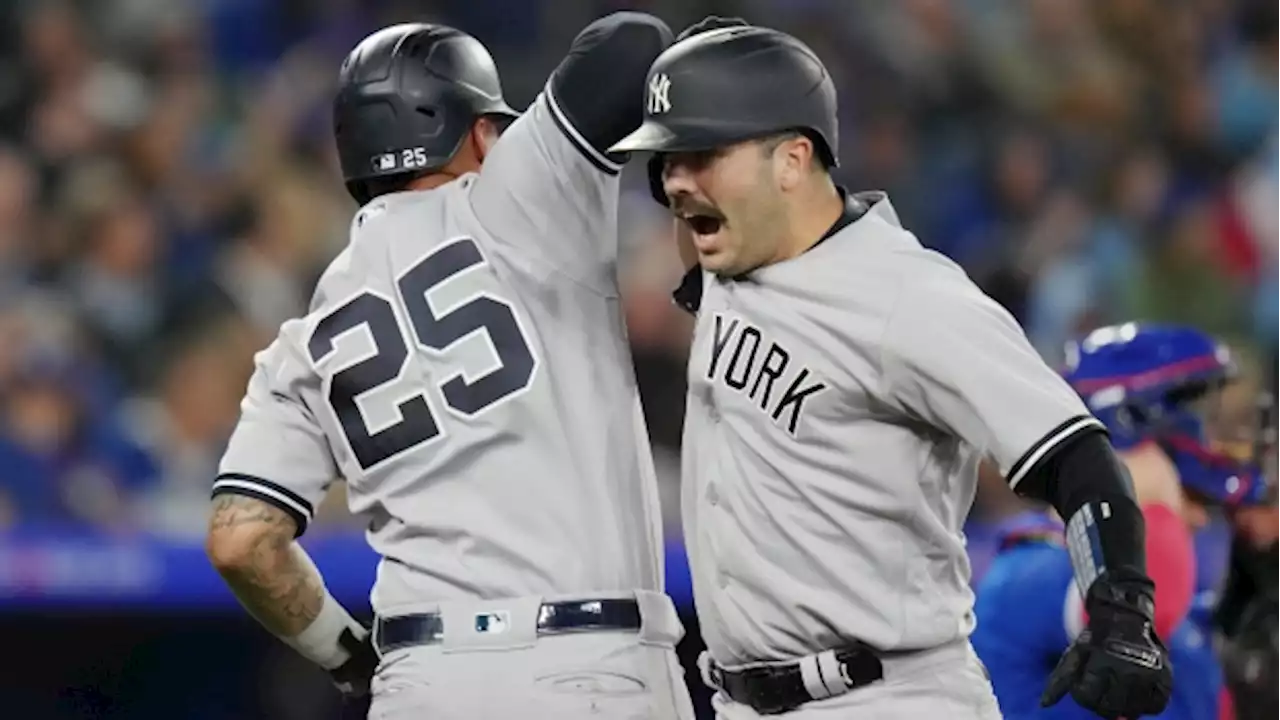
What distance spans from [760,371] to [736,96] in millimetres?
394

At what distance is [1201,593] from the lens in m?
4.67

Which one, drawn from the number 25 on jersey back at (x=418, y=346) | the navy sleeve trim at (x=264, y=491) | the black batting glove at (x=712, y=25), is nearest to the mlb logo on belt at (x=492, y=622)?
the number 25 on jersey back at (x=418, y=346)

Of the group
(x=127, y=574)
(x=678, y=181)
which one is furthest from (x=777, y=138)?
(x=127, y=574)

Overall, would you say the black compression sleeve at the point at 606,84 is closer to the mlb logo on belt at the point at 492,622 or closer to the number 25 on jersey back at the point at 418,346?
the number 25 on jersey back at the point at 418,346

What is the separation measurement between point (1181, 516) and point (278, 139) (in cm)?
491

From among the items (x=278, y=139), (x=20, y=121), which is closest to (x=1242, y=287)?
(x=278, y=139)

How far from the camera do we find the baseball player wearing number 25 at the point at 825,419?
2748 mm

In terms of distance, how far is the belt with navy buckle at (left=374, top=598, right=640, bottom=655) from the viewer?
3.20 meters

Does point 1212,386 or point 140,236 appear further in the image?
point 140,236

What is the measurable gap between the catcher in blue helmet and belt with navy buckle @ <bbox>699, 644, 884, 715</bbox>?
2.78ft

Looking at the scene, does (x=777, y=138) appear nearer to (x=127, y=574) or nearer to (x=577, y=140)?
(x=577, y=140)

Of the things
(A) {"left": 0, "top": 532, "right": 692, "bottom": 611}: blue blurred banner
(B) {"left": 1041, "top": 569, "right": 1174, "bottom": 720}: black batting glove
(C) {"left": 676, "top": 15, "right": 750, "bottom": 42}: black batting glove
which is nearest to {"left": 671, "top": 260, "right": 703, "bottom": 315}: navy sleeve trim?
(C) {"left": 676, "top": 15, "right": 750, "bottom": 42}: black batting glove

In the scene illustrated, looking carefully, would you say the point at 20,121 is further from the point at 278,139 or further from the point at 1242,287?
the point at 1242,287

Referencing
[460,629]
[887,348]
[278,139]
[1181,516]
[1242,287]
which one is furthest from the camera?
[1242,287]
